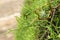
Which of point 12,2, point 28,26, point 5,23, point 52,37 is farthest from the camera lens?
point 12,2

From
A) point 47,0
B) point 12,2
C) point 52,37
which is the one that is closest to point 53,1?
point 47,0

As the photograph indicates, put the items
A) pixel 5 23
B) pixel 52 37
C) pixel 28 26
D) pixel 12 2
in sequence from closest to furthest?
pixel 52 37, pixel 28 26, pixel 5 23, pixel 12 2

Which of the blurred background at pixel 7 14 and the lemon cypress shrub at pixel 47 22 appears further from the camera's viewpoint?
the blurred background at pixel 7 14

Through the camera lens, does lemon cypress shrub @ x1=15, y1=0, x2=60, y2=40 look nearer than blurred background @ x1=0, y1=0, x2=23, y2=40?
Yes

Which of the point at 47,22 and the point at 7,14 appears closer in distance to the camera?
the point at 47,22

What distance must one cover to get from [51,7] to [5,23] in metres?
2.62

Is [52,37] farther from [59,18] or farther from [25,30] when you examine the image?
[25,30]

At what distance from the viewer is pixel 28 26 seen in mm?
1013

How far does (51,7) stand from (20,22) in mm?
249

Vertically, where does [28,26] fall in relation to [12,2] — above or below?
below

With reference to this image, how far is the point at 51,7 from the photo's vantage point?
91cm

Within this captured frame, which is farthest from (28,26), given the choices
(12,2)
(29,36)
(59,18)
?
(12,2)

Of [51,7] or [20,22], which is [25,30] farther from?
[51,7]

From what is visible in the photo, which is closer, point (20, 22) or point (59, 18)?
point (59, 18)
